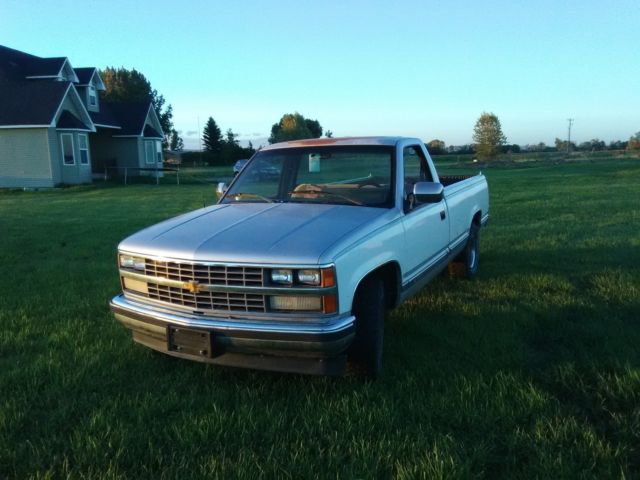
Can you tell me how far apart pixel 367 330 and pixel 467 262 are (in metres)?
3.39

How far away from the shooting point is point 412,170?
544 centimetres

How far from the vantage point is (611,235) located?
9406 millimetres

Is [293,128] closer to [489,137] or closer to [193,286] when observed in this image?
[489,137]

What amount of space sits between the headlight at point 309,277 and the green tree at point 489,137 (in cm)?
6895

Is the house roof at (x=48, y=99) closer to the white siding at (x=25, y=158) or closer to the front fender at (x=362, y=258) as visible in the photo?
the white siding at (x=25, y=158)

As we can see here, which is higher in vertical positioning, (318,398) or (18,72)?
(18,72)

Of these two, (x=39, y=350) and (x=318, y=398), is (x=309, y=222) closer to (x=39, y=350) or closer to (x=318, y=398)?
(x=318, y=398)

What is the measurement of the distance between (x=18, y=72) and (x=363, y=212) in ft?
107

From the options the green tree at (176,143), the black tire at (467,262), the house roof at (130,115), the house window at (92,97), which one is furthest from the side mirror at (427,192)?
the green tree at (176,143)

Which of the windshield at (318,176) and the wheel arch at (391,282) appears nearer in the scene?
the wheel arch at (391,282)

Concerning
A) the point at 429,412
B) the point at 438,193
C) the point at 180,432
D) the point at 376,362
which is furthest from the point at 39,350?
the point at 438,193

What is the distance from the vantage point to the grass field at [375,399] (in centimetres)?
288

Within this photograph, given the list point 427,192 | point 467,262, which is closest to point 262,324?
point 427,192

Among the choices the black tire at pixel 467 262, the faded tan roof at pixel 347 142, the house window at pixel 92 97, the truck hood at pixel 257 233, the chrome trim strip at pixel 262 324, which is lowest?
the black tire at pixel 467 262
